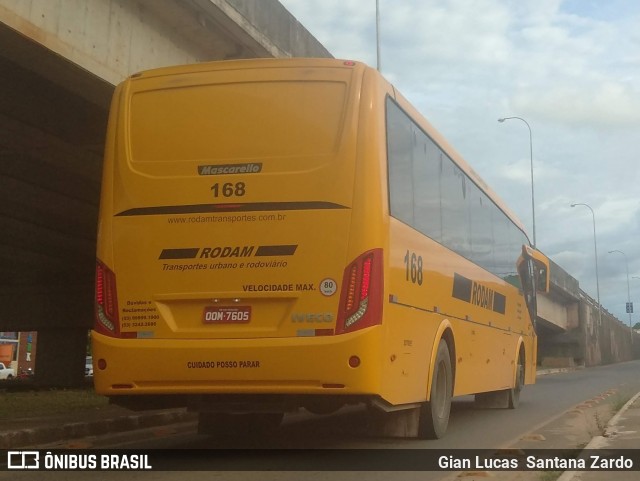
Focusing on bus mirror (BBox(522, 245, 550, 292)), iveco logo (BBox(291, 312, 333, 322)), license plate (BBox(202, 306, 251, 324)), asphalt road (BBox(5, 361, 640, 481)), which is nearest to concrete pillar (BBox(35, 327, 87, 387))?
bus mirror (BBox(522, 245, 550, 292))

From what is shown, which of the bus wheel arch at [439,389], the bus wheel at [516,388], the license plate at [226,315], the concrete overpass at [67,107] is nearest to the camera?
the license plate at [226,315]

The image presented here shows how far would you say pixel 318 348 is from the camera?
23.0ft

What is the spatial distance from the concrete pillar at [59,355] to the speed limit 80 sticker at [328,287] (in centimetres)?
2403

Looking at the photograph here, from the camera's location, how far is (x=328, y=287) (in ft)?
23.4

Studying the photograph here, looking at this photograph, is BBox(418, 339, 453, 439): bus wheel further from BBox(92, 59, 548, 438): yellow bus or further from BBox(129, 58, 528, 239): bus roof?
BBox(129, 58, 528, 239): bus roof

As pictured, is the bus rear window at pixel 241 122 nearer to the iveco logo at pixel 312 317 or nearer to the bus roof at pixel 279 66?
the bus roof at pixel 279 66

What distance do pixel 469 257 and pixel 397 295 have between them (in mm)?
3753

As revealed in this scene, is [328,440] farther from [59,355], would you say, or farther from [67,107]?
[59,355]

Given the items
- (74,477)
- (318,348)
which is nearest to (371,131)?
(318,348)

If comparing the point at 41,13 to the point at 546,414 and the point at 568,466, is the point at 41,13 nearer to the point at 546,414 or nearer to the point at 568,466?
the point at 568,466

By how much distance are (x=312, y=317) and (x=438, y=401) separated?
2906 mm

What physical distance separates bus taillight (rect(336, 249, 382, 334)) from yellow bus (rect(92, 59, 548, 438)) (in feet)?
0.04

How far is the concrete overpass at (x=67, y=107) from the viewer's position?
11484 millimetres

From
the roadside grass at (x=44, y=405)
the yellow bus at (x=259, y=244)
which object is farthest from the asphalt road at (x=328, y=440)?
the roadside grass at (x=44, y=405)
